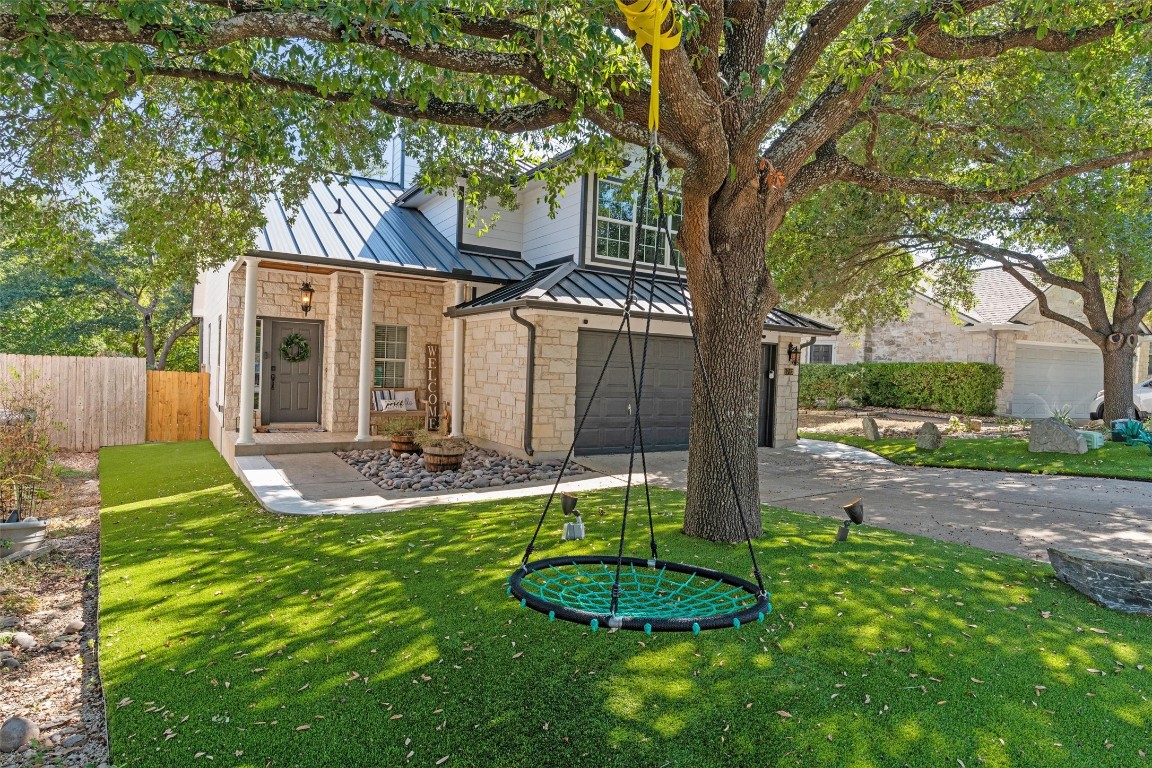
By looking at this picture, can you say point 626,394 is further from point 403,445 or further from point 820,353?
point 820,353

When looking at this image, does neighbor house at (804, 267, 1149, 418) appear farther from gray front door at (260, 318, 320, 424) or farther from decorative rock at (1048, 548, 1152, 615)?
decorative rock at (1048, 548, 1152, 615)

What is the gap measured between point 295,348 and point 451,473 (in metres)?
5.31

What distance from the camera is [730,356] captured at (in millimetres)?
5590

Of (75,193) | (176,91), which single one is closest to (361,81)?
(176,91)

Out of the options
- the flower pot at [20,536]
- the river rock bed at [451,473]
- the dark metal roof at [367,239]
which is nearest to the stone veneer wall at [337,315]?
the dark metal roof at [367,239]

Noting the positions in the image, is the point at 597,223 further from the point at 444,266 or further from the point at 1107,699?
the point at 1107,699

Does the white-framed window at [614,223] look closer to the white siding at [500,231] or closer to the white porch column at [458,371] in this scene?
the white siding at [500,231]

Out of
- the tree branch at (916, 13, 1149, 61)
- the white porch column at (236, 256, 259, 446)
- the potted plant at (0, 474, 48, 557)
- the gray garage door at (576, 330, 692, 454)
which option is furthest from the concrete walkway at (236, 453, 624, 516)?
the tree branch at (916, 13, 1149, 61)

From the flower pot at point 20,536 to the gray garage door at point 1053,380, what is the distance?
22.8 meters

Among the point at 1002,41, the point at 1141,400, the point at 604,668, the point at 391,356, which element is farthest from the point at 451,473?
the point at 1141,400

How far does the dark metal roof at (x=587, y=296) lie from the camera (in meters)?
10.0

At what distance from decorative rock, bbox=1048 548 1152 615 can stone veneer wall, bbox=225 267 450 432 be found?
427 inches

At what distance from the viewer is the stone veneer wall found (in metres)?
11.9

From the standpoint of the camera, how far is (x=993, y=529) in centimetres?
647
